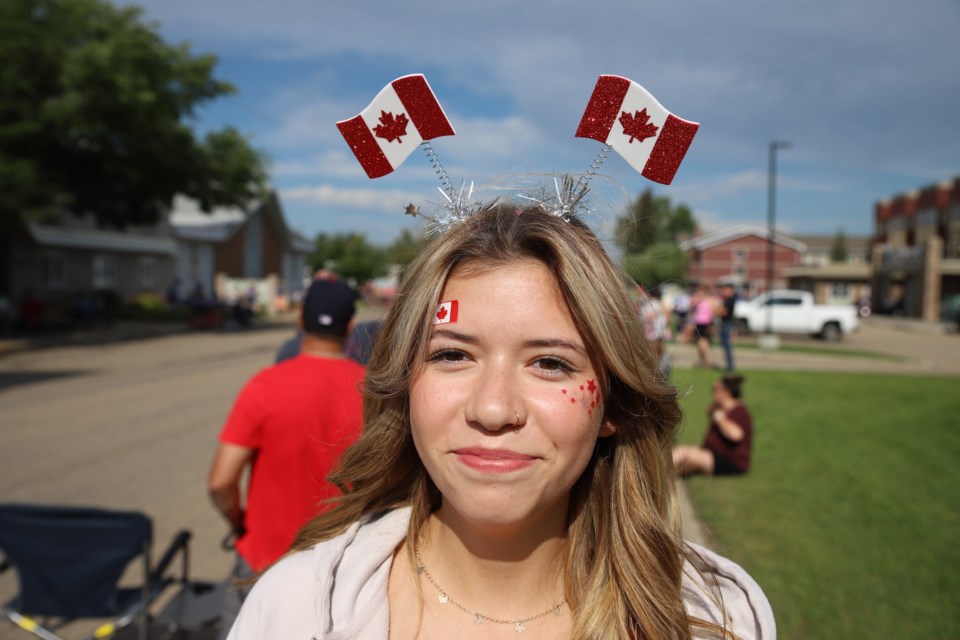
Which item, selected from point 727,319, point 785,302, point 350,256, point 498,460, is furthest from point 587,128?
point 350,256

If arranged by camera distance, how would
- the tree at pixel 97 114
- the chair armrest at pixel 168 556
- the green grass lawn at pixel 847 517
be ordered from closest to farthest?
the chair armrest at pixel 168 556 < the green grass lawn at pixel 847 517 < the tree at pixel 97 114

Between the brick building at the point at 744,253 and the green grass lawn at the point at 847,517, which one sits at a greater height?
the brick building at the point at 744,253

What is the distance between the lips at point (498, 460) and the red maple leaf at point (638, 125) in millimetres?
788

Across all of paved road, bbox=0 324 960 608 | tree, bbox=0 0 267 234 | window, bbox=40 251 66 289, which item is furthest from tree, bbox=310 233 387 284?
paved road, bbox=0 324 960 608

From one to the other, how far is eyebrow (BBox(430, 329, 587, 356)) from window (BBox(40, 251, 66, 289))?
34.0 metres

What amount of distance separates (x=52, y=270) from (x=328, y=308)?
32516 mm

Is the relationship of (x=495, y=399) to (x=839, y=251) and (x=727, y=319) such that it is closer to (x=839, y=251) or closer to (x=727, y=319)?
(x=727, y=319)

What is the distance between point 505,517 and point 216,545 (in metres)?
4.35

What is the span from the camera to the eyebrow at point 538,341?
4.89 ft

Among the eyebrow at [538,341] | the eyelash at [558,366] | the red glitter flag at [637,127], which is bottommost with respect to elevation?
the eyelash at [558,366]

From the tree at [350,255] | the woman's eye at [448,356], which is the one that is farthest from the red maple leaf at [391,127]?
the tree at [350,255]

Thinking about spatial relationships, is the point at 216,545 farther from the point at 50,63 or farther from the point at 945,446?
the point at 50,63

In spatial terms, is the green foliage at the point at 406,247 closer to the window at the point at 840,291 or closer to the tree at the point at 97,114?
the tree at the point at 97,114

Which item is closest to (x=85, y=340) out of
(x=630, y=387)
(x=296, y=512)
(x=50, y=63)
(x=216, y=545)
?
(x=50, y=63)
